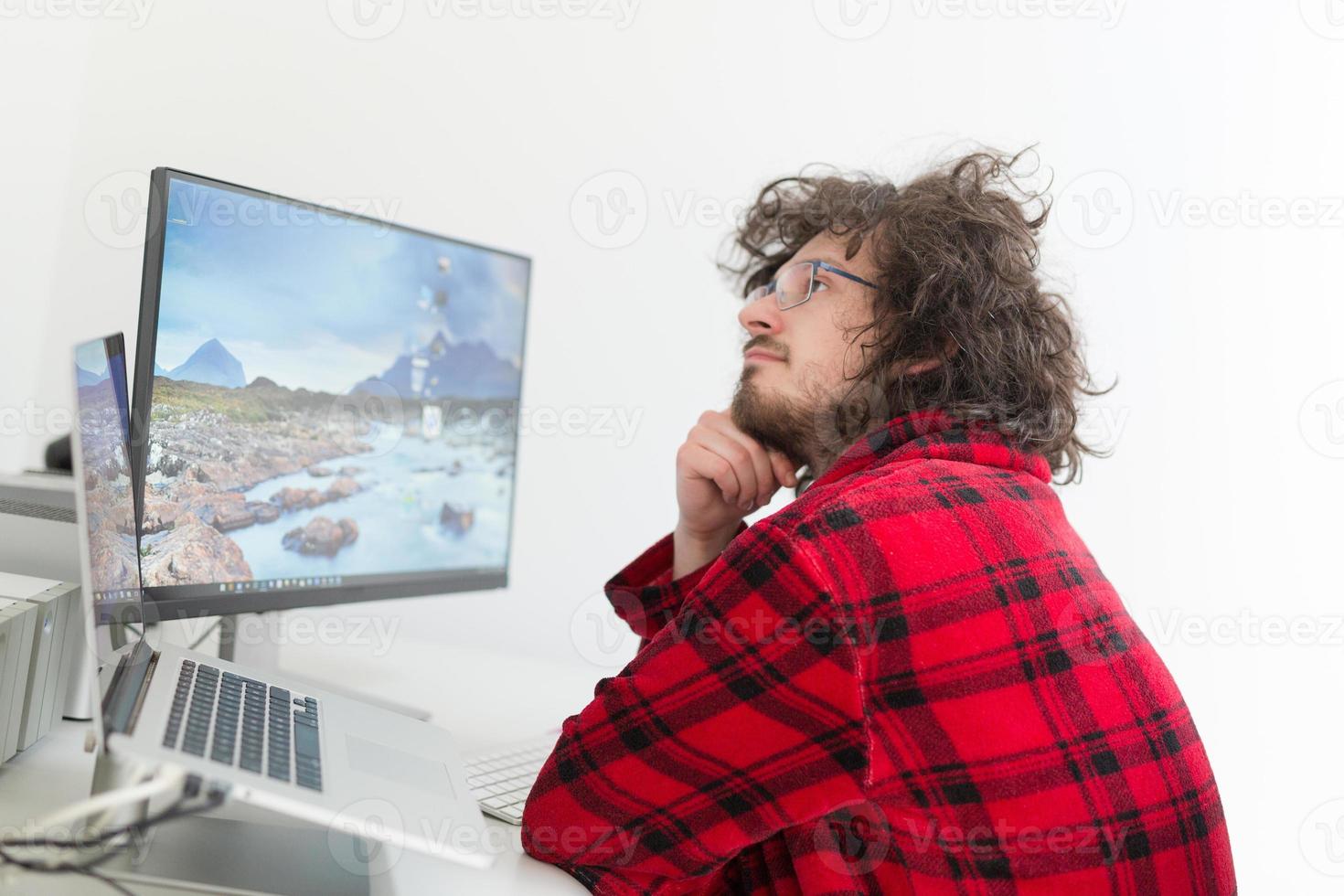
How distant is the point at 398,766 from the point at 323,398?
0.50 meters

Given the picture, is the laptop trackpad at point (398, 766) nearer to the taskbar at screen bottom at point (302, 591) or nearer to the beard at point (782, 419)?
the taskbar at screen bottom at point (302, 591)

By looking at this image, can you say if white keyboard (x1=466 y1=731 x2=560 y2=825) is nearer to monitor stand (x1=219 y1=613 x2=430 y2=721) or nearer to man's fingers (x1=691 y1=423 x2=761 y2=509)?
monitor stand (x1=219 y1=613 x2=430 y2=721)

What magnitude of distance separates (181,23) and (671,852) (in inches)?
77.6

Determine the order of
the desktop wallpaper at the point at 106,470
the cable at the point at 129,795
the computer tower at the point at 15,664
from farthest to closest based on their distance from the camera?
the computer tower at the point at 15,664 < the desktop wallpaper at the point at 106,470 < the cable at the point at 129,795

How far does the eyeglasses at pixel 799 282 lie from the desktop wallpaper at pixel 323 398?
0.38m

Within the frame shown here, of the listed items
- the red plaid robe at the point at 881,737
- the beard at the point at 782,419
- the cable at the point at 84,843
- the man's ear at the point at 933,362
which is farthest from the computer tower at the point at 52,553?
the man's ear at the point at 933,362

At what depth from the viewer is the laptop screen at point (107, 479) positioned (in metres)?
0.64

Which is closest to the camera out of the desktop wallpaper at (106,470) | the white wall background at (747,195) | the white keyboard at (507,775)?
the desktop wallpaper at (106,470)

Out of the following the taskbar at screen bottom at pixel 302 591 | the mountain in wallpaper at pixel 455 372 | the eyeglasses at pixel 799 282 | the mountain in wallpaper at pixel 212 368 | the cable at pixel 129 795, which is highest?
the eyeglasses at pixel 799 282

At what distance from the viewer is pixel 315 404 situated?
109cm

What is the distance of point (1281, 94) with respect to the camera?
160cm

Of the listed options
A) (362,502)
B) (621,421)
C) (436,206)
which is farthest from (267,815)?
(436,206)

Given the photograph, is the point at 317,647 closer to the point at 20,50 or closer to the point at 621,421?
the point at 621,421

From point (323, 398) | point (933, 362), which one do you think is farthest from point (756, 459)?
point (323, 398)
